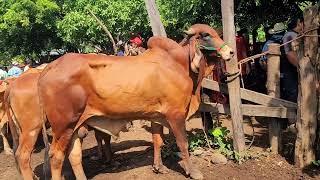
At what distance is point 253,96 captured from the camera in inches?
265

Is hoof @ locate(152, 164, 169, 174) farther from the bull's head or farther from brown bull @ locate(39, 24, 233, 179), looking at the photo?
the bull's head

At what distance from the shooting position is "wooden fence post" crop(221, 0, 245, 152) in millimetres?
6406

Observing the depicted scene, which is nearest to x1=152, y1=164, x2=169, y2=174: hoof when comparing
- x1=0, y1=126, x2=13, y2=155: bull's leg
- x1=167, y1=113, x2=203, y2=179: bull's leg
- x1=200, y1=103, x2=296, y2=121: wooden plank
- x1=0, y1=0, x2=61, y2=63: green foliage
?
x1=167, y1=113, x2=203, y2=179: bull's leg

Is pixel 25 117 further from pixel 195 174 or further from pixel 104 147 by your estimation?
pixel 195 174

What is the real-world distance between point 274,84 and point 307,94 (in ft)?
2.47

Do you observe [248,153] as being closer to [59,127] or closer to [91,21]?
[59,127]

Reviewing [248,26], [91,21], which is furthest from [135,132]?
[91,21]

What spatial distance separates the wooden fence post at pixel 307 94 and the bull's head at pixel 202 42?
1146 mm

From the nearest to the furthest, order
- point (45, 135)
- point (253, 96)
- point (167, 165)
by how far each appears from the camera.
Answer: point (45, 135)
point (253, 96)
point (167, 165)

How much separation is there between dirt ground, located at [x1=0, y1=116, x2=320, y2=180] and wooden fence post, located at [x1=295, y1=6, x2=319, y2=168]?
299 millimetres

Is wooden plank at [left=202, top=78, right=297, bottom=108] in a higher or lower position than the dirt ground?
higher

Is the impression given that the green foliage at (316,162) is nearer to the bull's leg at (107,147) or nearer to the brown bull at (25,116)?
the bull's leg at (107,147)

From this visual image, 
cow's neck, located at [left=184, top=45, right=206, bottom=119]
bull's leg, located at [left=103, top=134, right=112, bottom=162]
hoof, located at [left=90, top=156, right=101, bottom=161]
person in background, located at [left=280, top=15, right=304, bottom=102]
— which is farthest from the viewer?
hoof, located at [left=90, top=156, right=101, bottom=161]

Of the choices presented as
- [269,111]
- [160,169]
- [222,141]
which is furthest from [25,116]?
[269,111]
